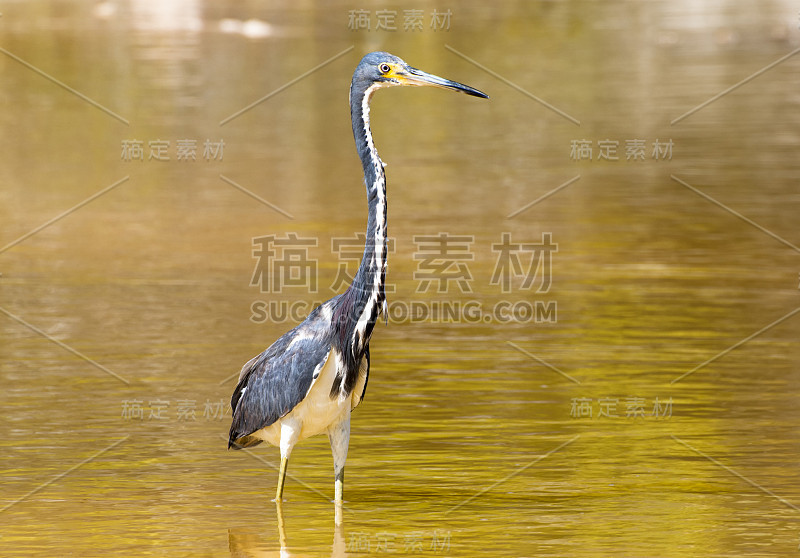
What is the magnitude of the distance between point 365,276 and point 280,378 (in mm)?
791

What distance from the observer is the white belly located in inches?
299

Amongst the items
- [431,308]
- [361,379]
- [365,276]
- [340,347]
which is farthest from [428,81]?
[431,308]

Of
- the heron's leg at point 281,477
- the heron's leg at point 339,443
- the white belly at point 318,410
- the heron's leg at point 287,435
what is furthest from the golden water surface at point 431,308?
the white belly at point 318,410

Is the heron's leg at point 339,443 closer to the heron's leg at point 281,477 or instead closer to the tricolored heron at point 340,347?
the tricolored heron at point 340,347

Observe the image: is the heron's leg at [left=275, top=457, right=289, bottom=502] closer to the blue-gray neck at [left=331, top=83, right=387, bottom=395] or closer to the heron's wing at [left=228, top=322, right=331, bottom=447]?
the heron's wing at [left=228, top=322, right=331, bottom=447]

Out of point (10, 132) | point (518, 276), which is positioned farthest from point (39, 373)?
point (10, 132)

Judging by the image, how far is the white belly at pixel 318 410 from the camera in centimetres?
759

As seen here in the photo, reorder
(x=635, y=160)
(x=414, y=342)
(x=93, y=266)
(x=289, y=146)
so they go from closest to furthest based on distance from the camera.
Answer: (x=414, y=342)
(x=93, y=266)
(x=635, y=160)
(x=289, y=146)

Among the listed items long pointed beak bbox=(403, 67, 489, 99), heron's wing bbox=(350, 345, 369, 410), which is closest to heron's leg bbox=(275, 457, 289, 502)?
heron's wing bbox=(350, 345, 369, 410)

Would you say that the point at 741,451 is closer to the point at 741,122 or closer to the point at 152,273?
the point at 152,273

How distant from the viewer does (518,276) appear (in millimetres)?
14180

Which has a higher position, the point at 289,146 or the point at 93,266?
the point at 289,146

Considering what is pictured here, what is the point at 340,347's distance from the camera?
7.60m

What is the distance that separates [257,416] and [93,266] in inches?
305
